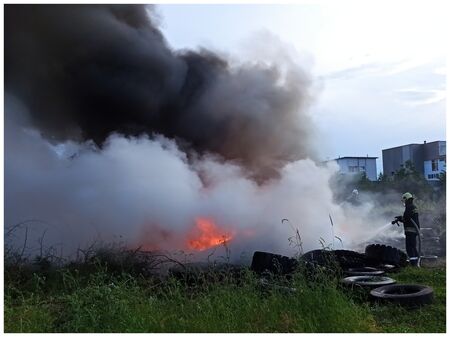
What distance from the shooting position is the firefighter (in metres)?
9.05

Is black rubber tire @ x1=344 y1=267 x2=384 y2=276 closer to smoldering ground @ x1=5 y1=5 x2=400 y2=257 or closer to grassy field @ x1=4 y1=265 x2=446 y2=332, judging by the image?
smoldering ground @ x1=5 y1=5 x2=400 y2=257

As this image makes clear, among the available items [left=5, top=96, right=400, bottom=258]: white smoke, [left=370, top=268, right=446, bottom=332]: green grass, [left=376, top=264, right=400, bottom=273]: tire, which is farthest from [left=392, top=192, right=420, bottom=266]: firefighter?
[left=370, top=268, right=446, bottom=332]: green grass

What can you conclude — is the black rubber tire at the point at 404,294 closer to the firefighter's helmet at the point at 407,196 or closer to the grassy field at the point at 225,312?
the grassy field at the point at 225,312

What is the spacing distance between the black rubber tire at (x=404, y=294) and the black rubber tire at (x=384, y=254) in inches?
75.7

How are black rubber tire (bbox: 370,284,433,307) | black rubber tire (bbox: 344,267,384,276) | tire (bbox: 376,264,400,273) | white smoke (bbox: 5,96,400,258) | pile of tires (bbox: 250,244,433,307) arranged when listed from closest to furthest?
black rubber tire (bbox: 370,284,433,307) → pile of tires (bbox: 250,244,433,307) → white smoke (bbox: 5,96,400,258) → black rubber tire (bbox: 344,267,384,276) → tire (bbox: 376,264,400,273)

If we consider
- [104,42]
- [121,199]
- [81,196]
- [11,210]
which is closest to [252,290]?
[121,199]

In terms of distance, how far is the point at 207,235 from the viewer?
8.53 metres

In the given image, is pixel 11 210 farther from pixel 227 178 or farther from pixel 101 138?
pixel 227 178

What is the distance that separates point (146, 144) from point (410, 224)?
5038 millimetres

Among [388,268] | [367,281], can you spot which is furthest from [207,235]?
[388,268]

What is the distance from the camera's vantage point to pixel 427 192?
8867 millimetres

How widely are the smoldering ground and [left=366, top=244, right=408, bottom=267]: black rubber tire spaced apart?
42cm

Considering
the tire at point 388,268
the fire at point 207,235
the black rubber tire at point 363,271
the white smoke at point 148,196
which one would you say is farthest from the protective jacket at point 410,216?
the fire at point 207,235

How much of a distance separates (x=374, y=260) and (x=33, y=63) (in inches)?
266
